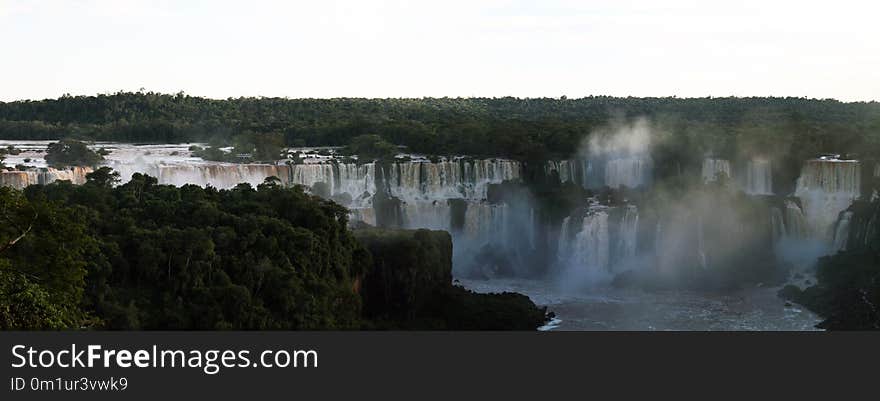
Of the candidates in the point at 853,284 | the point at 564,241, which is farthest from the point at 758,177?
the point at 853,284

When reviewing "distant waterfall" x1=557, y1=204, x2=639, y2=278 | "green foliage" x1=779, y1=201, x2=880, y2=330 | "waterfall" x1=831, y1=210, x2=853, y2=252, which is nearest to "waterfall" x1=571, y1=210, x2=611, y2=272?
"distant waterfall" x1=557, y1=204, x2=639, y2=278

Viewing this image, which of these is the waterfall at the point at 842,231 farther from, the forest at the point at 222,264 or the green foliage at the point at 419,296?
the green foliage at the point at 419,296

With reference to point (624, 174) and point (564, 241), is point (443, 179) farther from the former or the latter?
point (624, 174)

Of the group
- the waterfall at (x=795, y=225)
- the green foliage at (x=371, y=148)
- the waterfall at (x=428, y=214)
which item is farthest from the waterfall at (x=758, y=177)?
the green foliage at (x=371, y=148)

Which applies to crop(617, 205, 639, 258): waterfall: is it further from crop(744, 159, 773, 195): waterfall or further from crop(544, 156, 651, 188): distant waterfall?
Result: crop(744, 159, 773, 195): waterfall

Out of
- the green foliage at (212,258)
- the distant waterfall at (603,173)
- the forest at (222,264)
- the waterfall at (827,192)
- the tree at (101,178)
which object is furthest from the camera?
the distant waterfall at (603,173)
